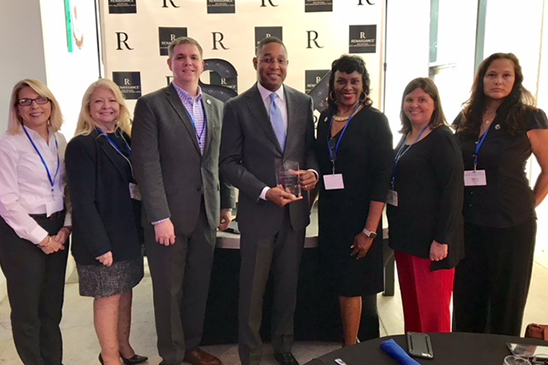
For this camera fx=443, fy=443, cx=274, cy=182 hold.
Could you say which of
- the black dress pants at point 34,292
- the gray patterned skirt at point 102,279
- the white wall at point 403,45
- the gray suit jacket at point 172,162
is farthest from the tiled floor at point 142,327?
the white wall at point 403,45

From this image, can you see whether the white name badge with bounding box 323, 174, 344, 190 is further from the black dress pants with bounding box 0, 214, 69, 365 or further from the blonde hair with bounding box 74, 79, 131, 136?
the black dress pants with bounding box 0, 214, 69, 365

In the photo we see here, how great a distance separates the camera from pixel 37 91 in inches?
82.0

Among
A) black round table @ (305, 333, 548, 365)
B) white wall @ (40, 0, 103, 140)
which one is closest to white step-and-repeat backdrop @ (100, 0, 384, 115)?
white wall @ (40, 0, 103, 140)

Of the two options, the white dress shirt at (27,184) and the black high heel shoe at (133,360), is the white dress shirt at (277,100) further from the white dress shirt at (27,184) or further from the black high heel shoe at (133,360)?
the black high heel shoe at (133,360)

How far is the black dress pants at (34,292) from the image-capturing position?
6.89ft

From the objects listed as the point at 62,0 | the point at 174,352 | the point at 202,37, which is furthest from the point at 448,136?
the point at 62,0

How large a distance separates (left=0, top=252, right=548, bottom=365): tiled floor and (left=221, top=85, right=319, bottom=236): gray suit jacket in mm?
908

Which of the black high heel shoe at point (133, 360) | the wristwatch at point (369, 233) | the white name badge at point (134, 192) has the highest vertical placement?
the white name badge at point (134, 192)

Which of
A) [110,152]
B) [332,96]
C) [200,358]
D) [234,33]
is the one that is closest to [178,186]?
[110,152]

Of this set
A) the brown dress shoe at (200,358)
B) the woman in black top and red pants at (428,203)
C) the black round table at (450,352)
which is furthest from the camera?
the brown dress shoe at (200,358)

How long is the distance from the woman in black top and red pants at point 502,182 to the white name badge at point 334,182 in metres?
0.62

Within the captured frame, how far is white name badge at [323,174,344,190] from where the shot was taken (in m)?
2.18

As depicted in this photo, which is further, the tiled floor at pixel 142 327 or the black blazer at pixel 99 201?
the tiled floor at pixel 142 327

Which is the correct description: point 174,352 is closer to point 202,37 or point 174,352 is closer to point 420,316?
point 420,316
